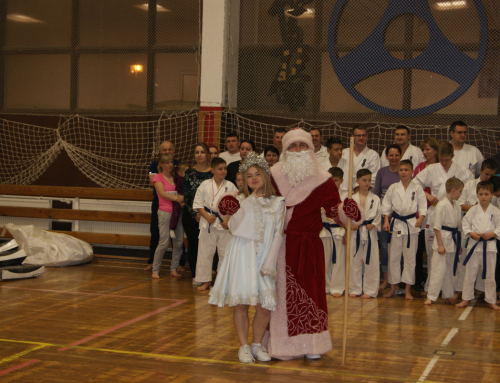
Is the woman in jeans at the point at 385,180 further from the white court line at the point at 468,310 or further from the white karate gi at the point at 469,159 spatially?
the white court line at the point at 468,310

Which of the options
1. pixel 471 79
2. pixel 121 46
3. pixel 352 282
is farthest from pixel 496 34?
pixel 121 46

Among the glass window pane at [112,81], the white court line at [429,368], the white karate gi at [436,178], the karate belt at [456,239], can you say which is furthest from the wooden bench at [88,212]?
the white court line at [429,368]

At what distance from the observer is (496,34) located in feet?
24.1

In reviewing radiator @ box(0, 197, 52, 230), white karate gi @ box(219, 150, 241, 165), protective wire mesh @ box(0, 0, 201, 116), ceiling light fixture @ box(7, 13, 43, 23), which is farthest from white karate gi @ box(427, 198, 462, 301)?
ceiling light fixture @ box(7, 13, 43, 23)

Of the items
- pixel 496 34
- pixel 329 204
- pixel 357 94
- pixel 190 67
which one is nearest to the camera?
pixel 329 204

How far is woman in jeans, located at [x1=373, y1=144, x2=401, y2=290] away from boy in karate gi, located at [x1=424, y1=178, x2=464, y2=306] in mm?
562

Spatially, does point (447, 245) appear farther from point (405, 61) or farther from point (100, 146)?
point (100, 146)

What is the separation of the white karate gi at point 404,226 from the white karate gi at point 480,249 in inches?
17.9

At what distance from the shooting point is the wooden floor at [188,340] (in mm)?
3486

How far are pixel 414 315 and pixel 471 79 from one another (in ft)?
12.0

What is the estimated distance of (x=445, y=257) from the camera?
573 cm

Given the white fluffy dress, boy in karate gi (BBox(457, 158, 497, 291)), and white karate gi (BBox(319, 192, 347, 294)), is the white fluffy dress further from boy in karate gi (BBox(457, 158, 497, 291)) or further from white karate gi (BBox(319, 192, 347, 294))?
boy in karate gi (BBox(457, 158, 497, 291))

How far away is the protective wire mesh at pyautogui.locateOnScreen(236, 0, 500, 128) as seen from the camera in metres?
7.43

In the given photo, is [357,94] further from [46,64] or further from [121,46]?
[46,64]
